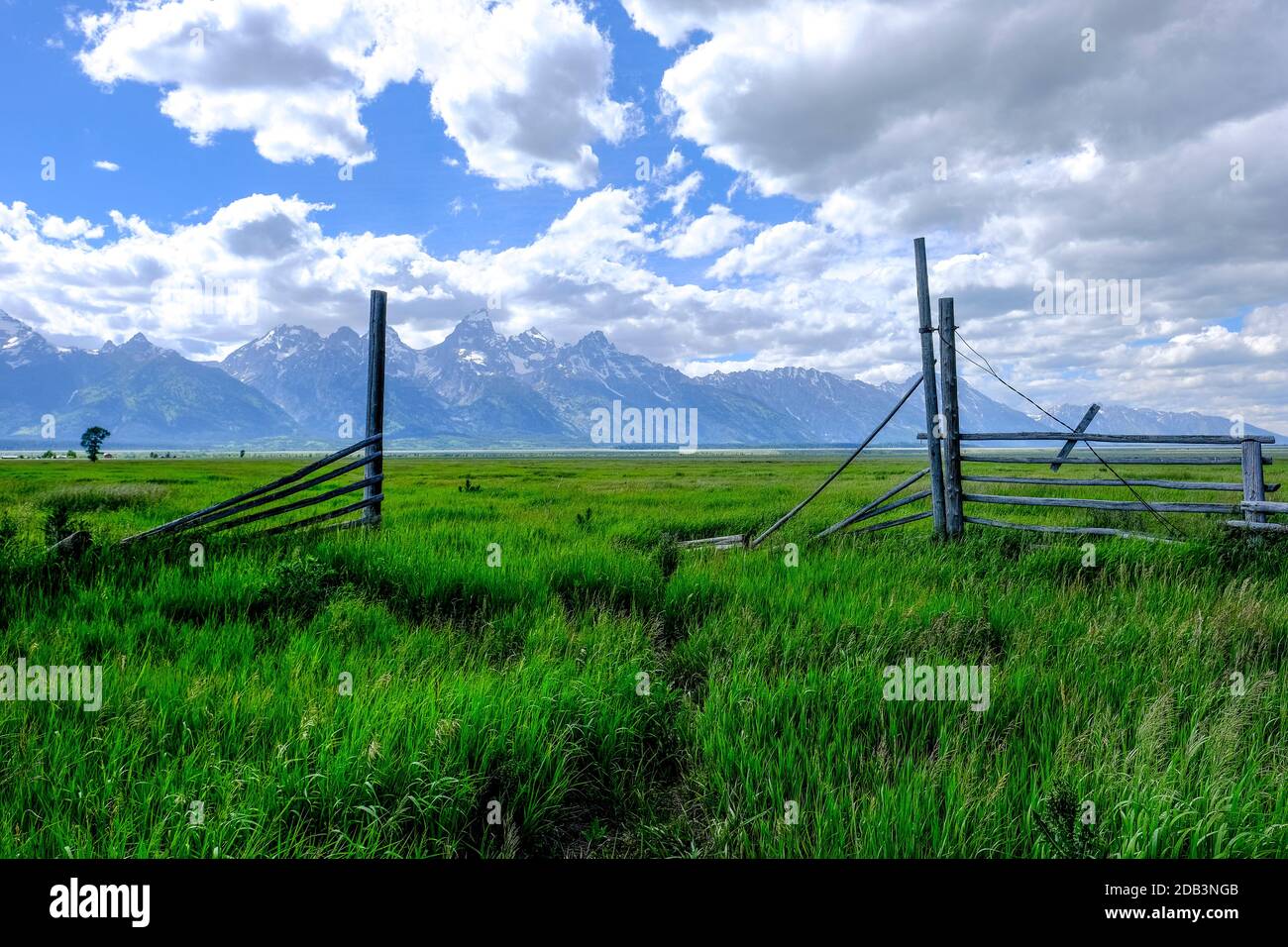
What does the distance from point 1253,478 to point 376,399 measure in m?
12.9

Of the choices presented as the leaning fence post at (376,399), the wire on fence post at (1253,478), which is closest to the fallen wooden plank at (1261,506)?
the wire on fence post at (1253,478)

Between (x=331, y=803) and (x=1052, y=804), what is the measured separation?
10.2 ft

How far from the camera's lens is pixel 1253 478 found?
23.4ft

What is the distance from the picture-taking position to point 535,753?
2932 mm

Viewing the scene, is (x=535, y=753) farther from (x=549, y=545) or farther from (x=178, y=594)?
(x=549, y=545)

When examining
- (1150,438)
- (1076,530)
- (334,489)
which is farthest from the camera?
(334,489)

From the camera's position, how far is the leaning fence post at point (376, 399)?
364 inches

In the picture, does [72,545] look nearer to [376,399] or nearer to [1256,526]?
[376,399]

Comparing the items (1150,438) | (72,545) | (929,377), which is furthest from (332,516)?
(1150,438)

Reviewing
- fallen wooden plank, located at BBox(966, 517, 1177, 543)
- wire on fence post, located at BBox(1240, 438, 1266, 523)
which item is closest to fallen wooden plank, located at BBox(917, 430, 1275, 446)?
wire on fence post, located at BBox(1240, 438, 1266, 523)

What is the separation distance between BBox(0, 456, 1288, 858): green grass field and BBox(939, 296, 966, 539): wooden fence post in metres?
2.35

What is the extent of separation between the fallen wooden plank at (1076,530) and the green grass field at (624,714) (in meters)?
1.26
